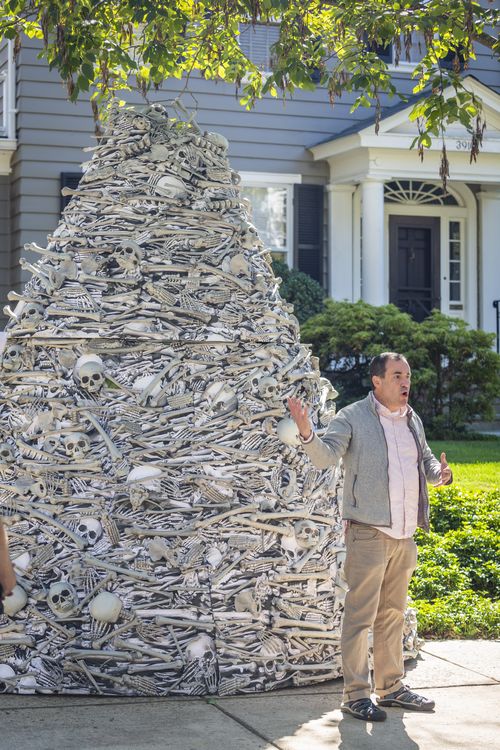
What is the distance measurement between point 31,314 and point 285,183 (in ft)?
40.2

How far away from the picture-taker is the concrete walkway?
4.35 metres

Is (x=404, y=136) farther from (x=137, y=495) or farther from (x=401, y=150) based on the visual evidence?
(x=137, y=495)

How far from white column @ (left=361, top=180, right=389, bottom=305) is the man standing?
453 inches

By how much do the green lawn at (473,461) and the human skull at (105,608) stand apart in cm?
560

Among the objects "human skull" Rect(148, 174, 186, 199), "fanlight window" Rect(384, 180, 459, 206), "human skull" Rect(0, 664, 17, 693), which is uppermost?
"fanlight window" Rect(384, 180, 459, 206)

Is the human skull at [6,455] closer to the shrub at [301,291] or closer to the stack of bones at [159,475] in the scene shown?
the stack of bones at [159,475]

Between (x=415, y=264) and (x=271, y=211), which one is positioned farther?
(x=415, y=264)

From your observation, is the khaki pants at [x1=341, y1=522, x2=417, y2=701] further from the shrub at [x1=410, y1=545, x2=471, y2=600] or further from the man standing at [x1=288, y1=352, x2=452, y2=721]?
the shrub at [x1=410, y1=545, x2=471, y2=600]

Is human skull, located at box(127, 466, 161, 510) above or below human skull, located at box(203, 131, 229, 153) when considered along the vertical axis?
below

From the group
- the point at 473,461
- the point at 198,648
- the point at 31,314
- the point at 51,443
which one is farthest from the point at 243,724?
the point at 473,461

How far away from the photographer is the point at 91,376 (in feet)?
16.7

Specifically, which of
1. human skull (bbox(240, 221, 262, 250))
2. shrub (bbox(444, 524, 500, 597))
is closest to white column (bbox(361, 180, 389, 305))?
shrub (bbox(444, 524, 500, 597))

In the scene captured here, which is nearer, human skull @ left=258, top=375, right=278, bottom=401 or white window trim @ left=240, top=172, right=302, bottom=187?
human skull @ left=258, top=375, right=278, bottom=401

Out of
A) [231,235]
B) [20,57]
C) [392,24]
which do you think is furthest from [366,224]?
[231,235]
